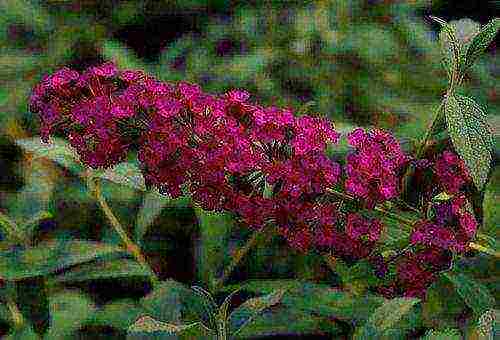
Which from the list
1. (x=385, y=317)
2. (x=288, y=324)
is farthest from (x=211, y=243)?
(x=385, y=317)

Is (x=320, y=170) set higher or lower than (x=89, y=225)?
higher

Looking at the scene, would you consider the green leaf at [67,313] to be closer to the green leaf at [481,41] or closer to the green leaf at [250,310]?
the green leaf at [250,310]

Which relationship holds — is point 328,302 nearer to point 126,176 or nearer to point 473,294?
point 473,294

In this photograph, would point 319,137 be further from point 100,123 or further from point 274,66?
point 274,66

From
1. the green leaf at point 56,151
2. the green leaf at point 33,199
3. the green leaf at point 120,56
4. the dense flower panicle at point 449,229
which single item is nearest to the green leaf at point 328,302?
the dense flower panicle at point 449,229

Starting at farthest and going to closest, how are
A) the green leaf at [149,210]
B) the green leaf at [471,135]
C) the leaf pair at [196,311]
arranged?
the green leaf at [149,210] < the leaf pair at [196,311] < the green leaf at [471,135]

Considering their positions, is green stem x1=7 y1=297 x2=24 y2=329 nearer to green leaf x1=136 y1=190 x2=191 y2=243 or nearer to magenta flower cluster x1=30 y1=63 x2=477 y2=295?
green leaf x1=136 y1=190 x2=191 y2=243

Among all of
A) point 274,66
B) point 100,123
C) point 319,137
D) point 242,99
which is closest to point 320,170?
point 319,137

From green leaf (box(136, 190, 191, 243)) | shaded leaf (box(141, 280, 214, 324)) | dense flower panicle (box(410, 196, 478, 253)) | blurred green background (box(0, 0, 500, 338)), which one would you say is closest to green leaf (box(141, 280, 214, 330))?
shaded leaf (box(141, 280, 214, 324))
